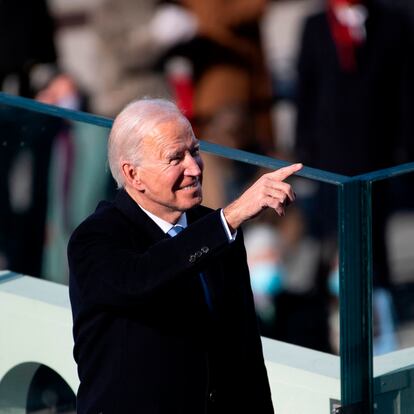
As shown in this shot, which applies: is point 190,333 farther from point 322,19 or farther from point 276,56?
point 276,56

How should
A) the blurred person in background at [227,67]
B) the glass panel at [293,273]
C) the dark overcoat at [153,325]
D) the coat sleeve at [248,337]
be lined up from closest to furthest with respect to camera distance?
the dark overcoat at [153,325] → the coat sleeve at [248,337] → the glass panel at [293,273] → the blurred person in background at [227,67]

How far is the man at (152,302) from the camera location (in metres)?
3.40

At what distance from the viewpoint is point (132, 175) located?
11.5 feet

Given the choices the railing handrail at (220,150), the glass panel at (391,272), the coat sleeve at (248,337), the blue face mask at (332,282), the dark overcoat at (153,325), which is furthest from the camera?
the blue face mask at (332,282)

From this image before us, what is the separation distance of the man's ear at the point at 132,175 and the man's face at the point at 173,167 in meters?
0.01

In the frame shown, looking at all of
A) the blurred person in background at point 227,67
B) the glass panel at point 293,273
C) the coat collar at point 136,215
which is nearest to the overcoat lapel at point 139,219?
the coat collar at point 136,215

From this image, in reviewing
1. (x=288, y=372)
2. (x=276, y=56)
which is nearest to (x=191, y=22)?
(x=276, y=56)

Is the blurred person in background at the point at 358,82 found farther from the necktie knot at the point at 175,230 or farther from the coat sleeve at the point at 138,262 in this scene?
the coat sleeve at the point at 138,262

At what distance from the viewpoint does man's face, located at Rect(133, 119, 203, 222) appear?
11.2 ft

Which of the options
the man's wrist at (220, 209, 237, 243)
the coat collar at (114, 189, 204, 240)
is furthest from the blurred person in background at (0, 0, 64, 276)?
the man's wrist at (220, 209, 237, 243)

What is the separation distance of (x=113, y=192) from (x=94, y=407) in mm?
1102

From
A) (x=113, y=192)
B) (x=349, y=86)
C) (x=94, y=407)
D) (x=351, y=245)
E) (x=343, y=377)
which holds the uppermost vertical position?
(x=349, y=86)

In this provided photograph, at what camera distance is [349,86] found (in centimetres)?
722

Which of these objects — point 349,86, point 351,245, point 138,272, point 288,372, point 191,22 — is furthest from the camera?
point 191,22
